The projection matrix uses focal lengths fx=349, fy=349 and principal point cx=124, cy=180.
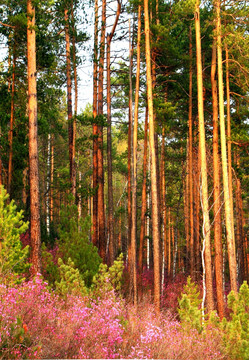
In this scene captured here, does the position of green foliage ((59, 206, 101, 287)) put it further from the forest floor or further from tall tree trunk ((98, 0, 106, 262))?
tall tree trunk ((98, 0, 106, 262))

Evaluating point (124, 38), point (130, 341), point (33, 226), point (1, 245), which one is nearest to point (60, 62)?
point (124, 38)

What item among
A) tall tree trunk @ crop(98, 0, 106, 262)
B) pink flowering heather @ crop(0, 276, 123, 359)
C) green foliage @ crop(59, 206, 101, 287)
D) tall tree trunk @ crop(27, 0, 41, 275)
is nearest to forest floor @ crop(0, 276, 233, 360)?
pink flowering heather @ crop(0, 276, 123, 359)

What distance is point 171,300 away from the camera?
13688 millimetres

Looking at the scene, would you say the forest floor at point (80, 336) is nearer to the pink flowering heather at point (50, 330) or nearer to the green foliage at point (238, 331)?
the pink flowering heather at point (50, 330)

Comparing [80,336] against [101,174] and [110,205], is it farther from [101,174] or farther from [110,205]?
[101,174]

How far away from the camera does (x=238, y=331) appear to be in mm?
6289

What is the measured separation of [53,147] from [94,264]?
18.7m

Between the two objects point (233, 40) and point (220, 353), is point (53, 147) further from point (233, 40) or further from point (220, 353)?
point (220, 353)

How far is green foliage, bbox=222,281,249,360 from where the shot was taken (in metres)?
5.75

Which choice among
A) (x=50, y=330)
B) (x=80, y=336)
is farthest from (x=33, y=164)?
(x=80, y=336)

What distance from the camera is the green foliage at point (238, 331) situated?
5.75 meters

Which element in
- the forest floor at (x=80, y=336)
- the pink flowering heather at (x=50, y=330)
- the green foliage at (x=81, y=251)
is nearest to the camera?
the pink flowering heather at (x=50, y=330)

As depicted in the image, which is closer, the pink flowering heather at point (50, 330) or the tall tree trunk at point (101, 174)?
the pink flowering heather at point (50, 330)

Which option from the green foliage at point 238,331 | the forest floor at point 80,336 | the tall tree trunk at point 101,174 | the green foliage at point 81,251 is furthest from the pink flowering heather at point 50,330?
Answer: the tall tree trunk at point 101,174
